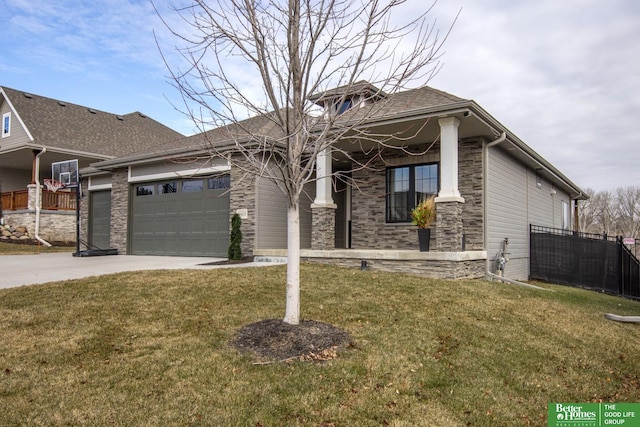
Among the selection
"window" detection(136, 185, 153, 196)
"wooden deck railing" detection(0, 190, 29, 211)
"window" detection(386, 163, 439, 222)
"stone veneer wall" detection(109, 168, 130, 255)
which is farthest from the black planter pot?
"wooden deck railing" detection(0, 190, 29, 211)

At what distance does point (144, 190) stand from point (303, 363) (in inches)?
495

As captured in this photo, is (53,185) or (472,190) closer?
(472,190)

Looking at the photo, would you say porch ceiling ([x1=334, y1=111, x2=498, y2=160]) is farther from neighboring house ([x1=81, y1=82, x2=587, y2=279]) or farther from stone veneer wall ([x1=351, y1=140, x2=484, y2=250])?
stone veneer wall ([x1=351, y1=140, x2=484, y2=250])

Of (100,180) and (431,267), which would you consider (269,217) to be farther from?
(100,180)

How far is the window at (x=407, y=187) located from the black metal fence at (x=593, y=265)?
15.0ft

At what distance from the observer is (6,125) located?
20.8 metres

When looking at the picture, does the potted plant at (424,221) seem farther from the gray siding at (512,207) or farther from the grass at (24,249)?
the grass at (24,249)

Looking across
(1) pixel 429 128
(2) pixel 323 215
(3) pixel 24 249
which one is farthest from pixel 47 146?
(1) pixel 429 128

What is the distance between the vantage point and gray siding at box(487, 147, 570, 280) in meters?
10.5

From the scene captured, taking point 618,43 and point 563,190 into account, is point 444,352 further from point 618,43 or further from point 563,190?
point 563,190

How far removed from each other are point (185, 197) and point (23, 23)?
6005 millimetres

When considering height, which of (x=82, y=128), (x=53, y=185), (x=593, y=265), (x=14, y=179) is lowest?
(x=593, y=265)

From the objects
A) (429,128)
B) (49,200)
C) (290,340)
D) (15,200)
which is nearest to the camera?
(290,340)

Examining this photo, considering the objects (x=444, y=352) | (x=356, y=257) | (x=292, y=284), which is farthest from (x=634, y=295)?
(x=292, y=284)
